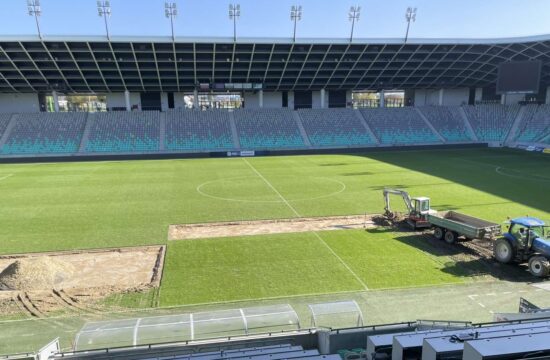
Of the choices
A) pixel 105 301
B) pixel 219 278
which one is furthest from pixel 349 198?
pixel 105 301

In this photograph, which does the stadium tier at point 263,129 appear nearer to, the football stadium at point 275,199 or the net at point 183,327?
the football stadium at point 275,199

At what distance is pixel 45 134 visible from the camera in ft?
199

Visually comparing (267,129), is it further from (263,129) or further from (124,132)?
(124,132)

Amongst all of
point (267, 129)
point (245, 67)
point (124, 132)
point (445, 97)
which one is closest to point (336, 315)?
point (245, 67)

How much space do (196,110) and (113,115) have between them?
13265 millimetres

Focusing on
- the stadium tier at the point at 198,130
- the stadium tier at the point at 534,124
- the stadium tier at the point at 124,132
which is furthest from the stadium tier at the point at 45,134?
the stadium tier at the point at 534,124

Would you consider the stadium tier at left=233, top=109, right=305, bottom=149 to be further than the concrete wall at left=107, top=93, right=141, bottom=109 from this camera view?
No

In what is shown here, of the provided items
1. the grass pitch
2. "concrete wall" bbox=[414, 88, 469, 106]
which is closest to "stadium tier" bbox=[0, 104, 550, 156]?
"concrete wall" bbox=[414, 88, 469, 106]

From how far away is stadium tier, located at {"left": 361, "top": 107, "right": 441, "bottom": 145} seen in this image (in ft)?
220

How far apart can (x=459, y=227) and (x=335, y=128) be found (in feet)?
161

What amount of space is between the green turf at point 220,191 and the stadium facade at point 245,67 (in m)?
14.6

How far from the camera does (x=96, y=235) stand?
23250mm

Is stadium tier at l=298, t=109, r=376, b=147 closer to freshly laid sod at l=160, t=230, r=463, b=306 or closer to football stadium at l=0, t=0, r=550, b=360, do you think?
football stadium at l=0, t=0, r=550, b=360

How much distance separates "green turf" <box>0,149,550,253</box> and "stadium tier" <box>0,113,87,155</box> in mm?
7177
